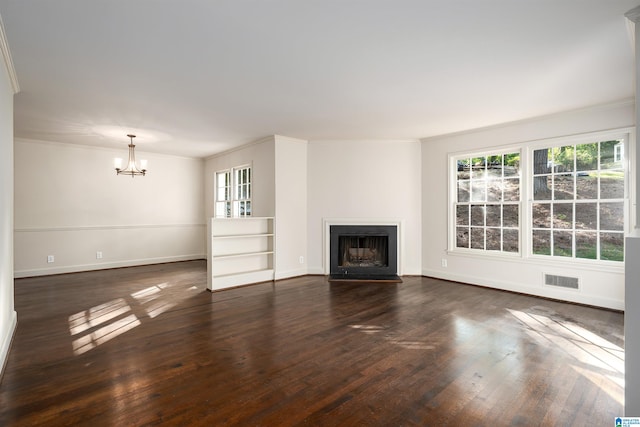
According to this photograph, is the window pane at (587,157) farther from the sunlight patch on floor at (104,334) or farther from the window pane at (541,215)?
the sunlight patch on floor at (104,334)

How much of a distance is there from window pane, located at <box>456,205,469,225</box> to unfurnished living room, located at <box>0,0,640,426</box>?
0.04 meters

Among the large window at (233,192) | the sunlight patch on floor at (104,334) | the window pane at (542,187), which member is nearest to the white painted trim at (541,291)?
the window pane at (542,187)

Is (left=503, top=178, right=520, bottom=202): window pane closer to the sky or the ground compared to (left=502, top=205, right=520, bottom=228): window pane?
closer to the sky

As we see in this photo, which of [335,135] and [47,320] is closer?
[47,320]

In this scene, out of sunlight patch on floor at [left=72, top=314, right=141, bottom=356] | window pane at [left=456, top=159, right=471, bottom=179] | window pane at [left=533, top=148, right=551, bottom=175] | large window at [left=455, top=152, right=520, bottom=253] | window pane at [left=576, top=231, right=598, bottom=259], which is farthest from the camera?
window pane at [left=456, top=159, right=471, bottom=179]

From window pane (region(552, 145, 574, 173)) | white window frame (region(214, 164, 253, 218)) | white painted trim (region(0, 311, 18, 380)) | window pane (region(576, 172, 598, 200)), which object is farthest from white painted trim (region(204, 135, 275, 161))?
window pane (region(576, 172, 598, 200))

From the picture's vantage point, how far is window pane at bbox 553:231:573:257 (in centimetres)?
435

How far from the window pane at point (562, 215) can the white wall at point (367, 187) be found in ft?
6.79

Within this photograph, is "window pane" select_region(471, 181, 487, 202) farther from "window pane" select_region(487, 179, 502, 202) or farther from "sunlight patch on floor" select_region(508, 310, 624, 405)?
"sunlight patch on floor" select_region(508, 310, 624, 405)

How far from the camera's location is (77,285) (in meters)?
5.30

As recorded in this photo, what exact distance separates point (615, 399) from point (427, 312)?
189 cm

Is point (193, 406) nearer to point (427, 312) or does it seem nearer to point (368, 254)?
point (427, 312)

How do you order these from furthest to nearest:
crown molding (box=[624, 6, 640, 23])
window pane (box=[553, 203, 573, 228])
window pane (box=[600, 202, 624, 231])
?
1. window pane (box=[553, 203, 573, 228])
2. window pane (box=[600, 202, 624, 231])
3. crown molding (box=[624, 6, 640, 23])

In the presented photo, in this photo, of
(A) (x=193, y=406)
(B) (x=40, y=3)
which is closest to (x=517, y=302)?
(A) (x=193, y=406)
